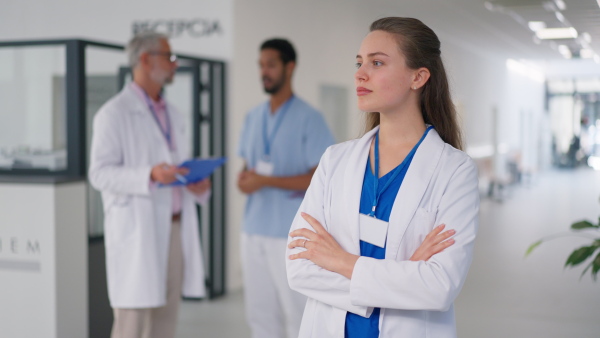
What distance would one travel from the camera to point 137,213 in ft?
11.3

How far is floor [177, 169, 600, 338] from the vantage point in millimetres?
5430

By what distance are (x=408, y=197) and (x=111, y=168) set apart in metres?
1.95

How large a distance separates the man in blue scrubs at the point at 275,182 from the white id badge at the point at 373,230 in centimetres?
193

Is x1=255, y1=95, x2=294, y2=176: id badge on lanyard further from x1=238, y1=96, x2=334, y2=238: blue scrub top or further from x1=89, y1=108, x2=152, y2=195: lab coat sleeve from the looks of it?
x1=89, y1=108, x2=152, y2=195: lab coat sleeve

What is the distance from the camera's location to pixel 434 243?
179 cm

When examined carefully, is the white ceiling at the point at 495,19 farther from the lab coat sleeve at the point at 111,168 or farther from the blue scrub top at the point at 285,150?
the lab coat sleeve at the point at 111,168

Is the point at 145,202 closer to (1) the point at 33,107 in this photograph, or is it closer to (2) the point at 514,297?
(1) the point at 33,107

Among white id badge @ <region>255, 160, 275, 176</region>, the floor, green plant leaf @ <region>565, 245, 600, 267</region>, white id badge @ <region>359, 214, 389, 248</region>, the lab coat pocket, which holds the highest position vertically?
white id badge @ <region>255, 160, 275, 176</region>

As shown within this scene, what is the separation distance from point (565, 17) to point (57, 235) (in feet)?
26.1

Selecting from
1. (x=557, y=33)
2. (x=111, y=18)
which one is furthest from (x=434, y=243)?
(x=557, y=33)

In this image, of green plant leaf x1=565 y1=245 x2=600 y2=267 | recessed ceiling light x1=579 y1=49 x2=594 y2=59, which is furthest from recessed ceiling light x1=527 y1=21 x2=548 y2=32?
green plant leaf x1=565 y1=245 x2=600 y2=267

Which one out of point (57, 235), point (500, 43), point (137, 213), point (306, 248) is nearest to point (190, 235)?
point (137, 213)

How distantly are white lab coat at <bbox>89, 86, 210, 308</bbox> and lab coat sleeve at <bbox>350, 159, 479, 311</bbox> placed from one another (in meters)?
Answer: 1.83

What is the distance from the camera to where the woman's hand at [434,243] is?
178 centimetres
